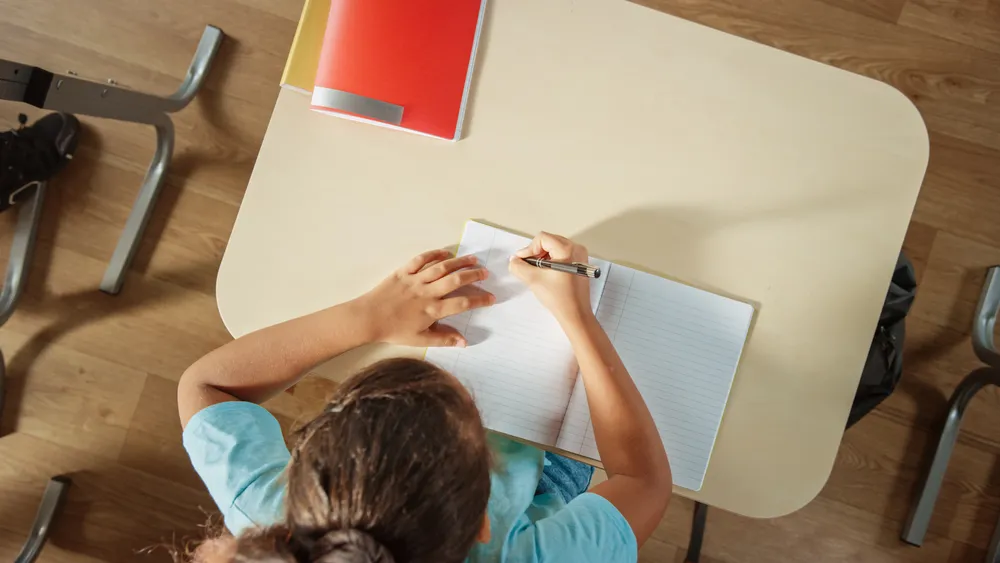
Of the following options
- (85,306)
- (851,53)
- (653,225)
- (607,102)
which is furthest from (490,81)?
(85,306)

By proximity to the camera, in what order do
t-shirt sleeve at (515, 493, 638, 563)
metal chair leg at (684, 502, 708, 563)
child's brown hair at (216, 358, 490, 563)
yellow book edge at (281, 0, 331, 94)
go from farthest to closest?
1. metal chair leg at (684, 502, 708, 563)
2. yellow book edge at (281, 0, 331, 94)
3. t-shirt sleeve at (515, 493, 638, 563)
4. child's brown hair at (216, 358, 490, 563)

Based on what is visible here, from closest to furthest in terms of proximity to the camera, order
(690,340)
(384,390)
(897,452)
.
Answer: (384,390)
(690,340)
(897,452)

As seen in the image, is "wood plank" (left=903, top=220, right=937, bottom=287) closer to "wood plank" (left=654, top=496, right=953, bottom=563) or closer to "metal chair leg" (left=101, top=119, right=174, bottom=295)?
"wood plank" (left=654, top=496, right=953, bottom=563)

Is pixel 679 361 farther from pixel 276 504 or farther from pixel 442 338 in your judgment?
pixel 276 504

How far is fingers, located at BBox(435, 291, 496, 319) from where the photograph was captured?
771 mm

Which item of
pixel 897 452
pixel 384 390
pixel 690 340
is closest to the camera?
pixel 384 390

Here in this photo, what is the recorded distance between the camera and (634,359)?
0.78m

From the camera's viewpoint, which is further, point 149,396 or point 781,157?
point 149,396

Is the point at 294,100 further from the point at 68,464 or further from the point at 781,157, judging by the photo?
the point at 68,464

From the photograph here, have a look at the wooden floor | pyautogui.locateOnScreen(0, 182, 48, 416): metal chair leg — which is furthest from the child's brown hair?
pyautogui.locateOnScreen(0, 182, 48, 416): metal chair leg

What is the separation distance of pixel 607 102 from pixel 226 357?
0.56 meters

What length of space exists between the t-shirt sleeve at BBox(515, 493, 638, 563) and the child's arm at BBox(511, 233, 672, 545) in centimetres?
2

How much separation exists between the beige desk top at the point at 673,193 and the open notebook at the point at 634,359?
25 mm

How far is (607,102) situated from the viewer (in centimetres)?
79
